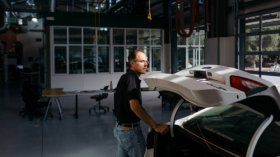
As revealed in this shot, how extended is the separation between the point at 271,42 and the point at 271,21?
0.65 meters

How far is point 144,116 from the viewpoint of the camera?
266cm

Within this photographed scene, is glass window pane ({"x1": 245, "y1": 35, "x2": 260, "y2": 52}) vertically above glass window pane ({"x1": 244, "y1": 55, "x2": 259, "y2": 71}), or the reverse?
glass window pane ({"x1": 245, "y1": 35, "x2": 260, "y2": 52})

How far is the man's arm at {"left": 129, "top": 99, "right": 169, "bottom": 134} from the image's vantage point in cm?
253

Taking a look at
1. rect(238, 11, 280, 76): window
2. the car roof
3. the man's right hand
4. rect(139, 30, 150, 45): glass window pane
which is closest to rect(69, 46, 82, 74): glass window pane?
rect(139, 30, 150, 45): glass window pane

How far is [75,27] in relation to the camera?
14.8 meters

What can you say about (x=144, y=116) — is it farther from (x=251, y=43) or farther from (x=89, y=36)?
(x=89, y=36)

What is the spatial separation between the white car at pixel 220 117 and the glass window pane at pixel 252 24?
7.97 m

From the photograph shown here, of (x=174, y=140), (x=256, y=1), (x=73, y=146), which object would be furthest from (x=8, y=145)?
(x=256, y=1)

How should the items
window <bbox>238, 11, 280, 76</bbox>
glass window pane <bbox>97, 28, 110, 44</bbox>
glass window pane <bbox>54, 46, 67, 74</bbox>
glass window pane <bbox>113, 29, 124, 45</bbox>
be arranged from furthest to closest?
glass window pane <bbox>113, 29, 124, 45</bbox>, glass window pane <bbox>97, 28, 110, 44</bbox>, glass window pane <bbox>54, 46, 67, 74</bbox>, window <bbox>238, 11, 280, 76</bbox>

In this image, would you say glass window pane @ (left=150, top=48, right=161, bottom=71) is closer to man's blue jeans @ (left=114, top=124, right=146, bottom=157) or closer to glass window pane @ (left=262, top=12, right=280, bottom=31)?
glass window pane @ (left=262, top=12, right=280, bottom=31)

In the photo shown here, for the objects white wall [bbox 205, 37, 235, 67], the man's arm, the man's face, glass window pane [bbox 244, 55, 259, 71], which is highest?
white wall [bbox 205, 37, 235, 67]

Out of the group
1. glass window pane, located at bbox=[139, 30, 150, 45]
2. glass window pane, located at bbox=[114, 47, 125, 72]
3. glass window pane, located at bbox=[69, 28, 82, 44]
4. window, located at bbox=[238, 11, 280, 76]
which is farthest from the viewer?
glass window pane, located at bbox=[139, 30, 150, 45]

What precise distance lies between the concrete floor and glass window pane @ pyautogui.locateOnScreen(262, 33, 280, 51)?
358 centimetres

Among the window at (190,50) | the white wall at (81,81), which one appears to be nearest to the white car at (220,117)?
the white wall at (81,81)
